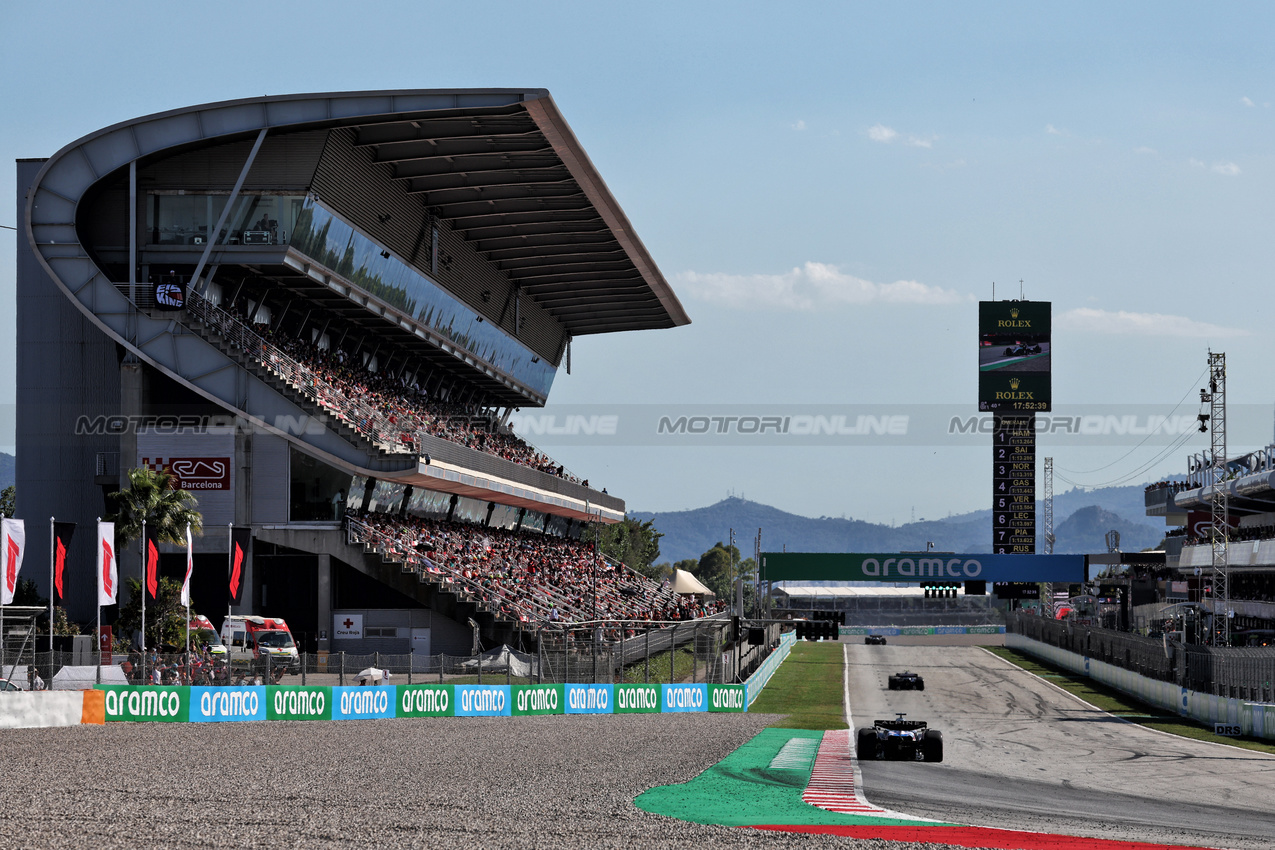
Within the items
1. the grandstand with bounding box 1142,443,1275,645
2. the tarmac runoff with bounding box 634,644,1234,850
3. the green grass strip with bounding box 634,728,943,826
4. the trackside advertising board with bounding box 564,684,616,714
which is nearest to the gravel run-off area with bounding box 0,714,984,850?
the green grass strip with bounding box 634,728,943,826

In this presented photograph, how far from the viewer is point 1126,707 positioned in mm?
44781

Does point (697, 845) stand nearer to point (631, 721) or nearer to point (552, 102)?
point (631, 721)

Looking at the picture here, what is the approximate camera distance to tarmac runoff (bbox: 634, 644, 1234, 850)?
52.5 ft

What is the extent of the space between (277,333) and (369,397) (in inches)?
193

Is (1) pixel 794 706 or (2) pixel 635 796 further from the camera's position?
(1) pixel 794 706

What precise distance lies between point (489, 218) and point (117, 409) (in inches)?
705

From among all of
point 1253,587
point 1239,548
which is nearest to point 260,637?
point 1239,548

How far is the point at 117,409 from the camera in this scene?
4991 cm

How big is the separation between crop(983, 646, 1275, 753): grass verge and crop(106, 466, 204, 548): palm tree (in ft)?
97.6

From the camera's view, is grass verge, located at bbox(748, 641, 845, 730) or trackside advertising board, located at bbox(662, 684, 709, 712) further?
trackside advertising board, located at bbox(662, 684, 709, 712)

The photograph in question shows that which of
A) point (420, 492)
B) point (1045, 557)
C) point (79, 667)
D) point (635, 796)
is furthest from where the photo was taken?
point (1045, 557)

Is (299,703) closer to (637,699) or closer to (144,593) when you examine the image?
(144,593)

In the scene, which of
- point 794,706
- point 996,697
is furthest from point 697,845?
point 996,697

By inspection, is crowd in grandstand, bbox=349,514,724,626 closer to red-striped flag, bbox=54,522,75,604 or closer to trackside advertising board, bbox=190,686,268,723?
red-striped flag, bbox=54,522,75,604
